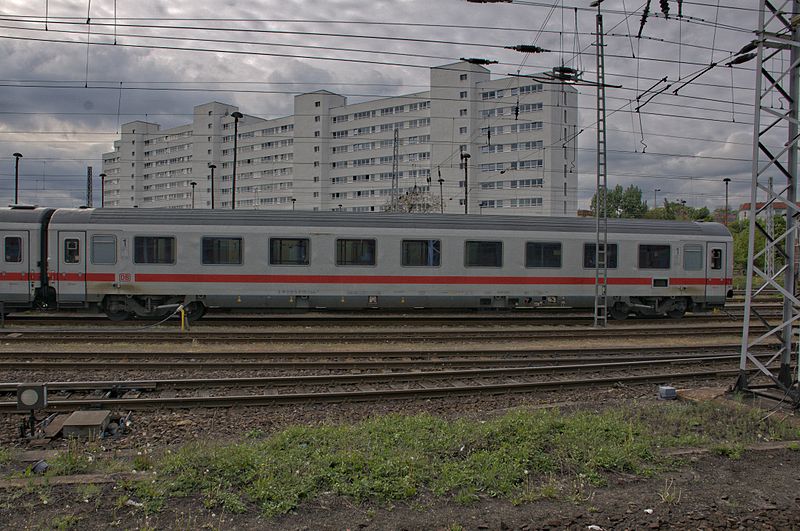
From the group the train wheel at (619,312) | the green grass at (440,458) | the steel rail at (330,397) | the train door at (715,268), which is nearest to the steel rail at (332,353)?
the steel rail at (330,397)

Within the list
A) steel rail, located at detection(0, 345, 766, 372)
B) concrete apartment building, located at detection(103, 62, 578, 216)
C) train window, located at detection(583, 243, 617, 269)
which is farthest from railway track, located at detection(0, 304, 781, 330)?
concrete apartment building, located at detection(103, 62, 578, 216)

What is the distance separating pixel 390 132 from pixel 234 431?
76510mm

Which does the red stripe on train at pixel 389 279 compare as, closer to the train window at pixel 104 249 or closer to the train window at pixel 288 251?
the train window at pixel 288 251

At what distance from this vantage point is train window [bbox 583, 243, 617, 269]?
18.3 metres

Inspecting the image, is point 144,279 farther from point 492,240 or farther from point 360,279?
point 492,240

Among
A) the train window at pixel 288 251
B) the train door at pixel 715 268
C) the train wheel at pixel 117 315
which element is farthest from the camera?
the train door at pixel 715 268

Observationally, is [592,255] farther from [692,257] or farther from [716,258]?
[716,258]

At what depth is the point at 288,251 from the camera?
56.0 feet

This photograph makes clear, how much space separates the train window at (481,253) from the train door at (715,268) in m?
7.62

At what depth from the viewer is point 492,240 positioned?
1786cm

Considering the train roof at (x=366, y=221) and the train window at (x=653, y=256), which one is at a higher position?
the train roof at (x=366, y=221)

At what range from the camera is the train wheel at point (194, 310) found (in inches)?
678

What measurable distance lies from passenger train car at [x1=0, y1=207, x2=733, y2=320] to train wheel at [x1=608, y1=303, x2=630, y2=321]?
5 cm

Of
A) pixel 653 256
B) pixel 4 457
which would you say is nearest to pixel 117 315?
pixel 4 457
